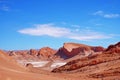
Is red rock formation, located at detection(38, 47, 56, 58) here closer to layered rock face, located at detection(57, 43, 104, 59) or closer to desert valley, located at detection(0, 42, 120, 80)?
desert valley, located at detection(0, 42, 120, 80)

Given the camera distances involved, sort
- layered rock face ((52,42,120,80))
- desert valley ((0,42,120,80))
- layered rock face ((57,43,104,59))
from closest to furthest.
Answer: layered rock face ((52,42,120,80)) < desert valley ((0,42,120,80)) < layered rock face ((57,43,104,59))

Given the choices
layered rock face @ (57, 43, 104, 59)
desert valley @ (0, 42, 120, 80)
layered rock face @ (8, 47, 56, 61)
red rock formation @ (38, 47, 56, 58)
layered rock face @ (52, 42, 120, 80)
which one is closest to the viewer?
layered rock face @ (52, 42, 120, 80)

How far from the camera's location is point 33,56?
→ 117 metres

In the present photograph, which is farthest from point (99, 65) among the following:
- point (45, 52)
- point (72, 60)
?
point (45, 52)

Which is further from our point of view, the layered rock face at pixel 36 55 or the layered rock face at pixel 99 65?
the layered rock face at pixel 36 55

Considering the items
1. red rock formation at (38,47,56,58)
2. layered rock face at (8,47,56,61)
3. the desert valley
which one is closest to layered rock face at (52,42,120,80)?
the desert valley

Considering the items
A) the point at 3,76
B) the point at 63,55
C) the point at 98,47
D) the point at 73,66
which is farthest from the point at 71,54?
the point at 3,76

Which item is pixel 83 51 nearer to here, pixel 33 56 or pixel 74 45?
pixel 74 45

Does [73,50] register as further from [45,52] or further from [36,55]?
[36,55]

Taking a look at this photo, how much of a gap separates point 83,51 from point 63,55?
1169cm

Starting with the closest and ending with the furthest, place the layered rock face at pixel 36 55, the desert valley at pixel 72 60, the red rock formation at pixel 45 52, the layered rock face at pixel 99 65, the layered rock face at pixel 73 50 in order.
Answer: the layered rock face at pixel 99 65, the desert valley at pixel 72 60, the layered rock face at pixel 73 50, the layered rock face at pixel 36 55, the red rock formation at pixel 45 52

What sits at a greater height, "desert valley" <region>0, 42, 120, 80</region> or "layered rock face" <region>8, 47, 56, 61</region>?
"layered rock face" <region>8, 47, 56, 61</region>

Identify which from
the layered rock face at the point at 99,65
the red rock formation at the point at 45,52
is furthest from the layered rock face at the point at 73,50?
the layered rock face at the point at 99,65

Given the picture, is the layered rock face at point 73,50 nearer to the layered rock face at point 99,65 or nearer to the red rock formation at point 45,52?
the red rock formation at point 45,52
